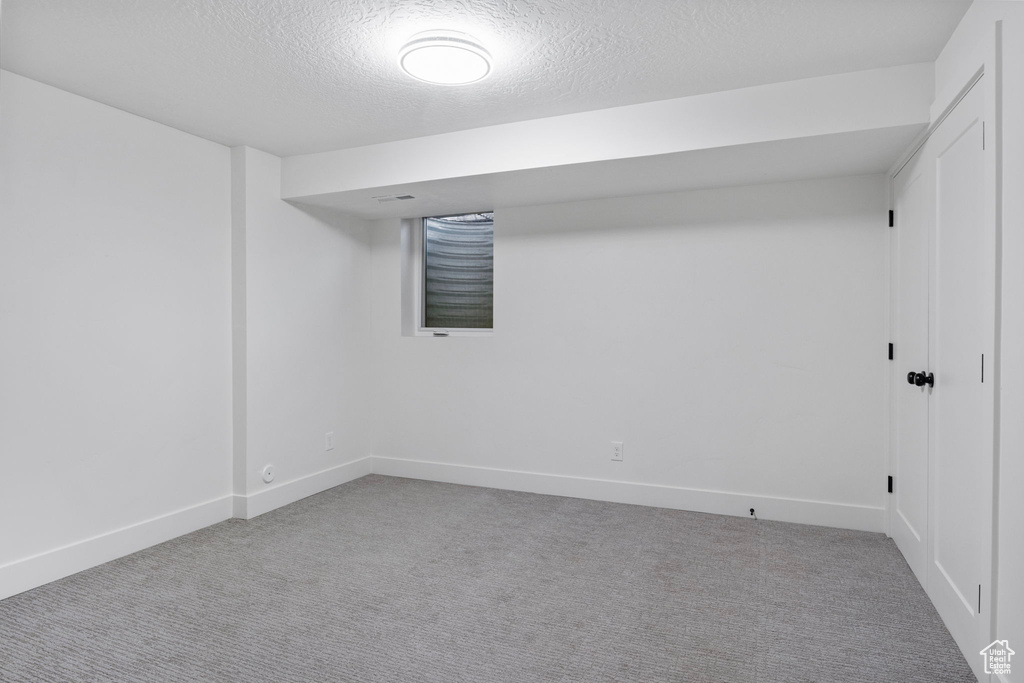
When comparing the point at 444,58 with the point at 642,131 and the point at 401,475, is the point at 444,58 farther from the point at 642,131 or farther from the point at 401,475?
the point at 401,475

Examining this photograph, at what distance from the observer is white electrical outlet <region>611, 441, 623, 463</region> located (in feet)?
13.4

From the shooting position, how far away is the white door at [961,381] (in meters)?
1.92

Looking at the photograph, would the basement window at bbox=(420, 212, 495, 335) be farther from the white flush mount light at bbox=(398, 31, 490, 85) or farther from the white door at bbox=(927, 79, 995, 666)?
the white door at bbox=(927, 79, 995, 666)

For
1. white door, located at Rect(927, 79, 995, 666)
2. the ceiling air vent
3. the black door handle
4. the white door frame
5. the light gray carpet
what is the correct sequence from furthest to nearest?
the ceiling air vent, the black door handle, the light gray carpet, white door, located at Rect(927, 79, 995, 666), the white door frame

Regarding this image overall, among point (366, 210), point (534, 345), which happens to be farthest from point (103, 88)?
point (534, 345)

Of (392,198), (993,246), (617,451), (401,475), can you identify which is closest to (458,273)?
(392,198)

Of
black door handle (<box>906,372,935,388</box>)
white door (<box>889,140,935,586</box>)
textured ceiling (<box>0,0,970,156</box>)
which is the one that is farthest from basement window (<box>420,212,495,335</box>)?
black door handle (<box>906,372,935,388</box>)

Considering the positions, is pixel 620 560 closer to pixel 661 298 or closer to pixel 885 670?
pixel 885 670

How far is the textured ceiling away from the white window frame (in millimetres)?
1700

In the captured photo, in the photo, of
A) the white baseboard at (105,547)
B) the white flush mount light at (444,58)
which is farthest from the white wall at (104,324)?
the white flush mount light at (444,58)

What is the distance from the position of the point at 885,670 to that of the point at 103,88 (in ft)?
13.4

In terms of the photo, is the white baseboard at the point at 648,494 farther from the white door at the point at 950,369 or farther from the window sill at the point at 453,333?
the window sill at the point at 453,333

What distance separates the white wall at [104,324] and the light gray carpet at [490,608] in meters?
0.36

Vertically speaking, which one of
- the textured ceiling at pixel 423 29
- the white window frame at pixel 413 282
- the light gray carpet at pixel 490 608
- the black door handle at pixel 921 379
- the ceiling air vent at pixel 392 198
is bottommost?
the light gray carpet at pixel 490 608
